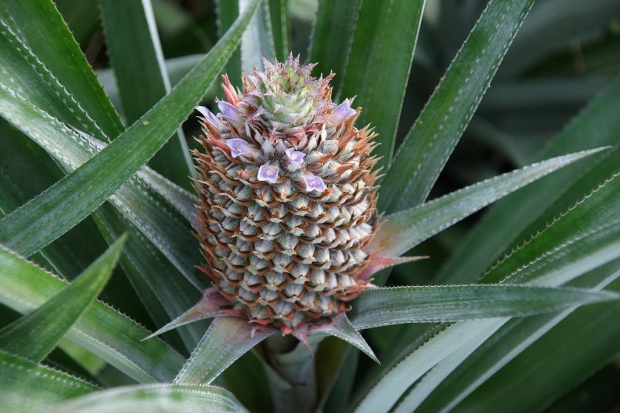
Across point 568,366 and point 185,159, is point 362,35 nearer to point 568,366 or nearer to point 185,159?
point 185,159

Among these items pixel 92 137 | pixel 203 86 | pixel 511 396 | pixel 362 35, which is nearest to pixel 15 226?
pixel 92 137

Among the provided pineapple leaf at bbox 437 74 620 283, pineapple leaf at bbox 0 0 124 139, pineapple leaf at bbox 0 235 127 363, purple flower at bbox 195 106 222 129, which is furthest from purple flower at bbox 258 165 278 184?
pineapple leaf at bbox 437 74 620 283

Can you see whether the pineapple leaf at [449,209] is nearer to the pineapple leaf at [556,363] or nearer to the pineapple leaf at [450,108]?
the pineapple leaf at [450,108]

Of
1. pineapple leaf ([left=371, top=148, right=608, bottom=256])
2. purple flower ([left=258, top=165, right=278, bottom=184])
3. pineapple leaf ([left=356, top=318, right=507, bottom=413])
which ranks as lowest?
pineapple leaf ([left=356, top=318, right=507, bottom=413])

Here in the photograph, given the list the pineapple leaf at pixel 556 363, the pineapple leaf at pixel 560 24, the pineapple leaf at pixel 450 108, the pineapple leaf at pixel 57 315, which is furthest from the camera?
the pineapple leaf at pixel 560 24

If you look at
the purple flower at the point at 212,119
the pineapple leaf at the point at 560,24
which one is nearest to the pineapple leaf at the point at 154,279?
the purple flower at the point at 212,119

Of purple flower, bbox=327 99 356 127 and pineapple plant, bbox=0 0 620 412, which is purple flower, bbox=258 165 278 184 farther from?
purple flower, bbox=327 99 356 127
